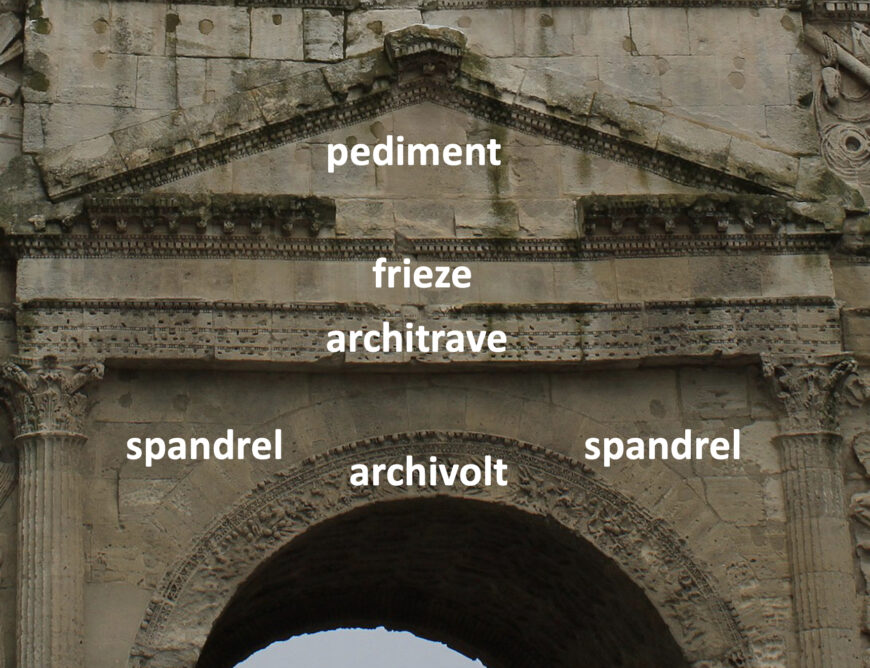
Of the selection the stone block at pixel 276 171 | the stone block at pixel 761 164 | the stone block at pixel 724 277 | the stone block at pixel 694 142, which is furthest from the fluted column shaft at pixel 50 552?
the stone block at pixel 761 164

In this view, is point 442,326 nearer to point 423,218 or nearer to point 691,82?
point 423,218

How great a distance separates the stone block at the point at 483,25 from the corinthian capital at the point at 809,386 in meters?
3.01

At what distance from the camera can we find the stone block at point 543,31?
14906mm

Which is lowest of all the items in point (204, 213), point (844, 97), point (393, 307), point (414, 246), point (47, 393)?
point (47, 393)

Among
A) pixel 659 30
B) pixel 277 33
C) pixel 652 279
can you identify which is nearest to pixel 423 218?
pixel 652 279

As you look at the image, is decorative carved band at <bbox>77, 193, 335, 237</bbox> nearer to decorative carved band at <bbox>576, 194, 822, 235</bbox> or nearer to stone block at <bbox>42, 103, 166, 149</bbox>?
stone block at <bbox>42, 103, 166, 149</bbox>

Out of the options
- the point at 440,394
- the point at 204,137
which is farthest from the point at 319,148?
the point at 440,394

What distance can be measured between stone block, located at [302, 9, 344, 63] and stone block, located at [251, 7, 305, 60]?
0.16 feet

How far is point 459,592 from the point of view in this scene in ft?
53.0

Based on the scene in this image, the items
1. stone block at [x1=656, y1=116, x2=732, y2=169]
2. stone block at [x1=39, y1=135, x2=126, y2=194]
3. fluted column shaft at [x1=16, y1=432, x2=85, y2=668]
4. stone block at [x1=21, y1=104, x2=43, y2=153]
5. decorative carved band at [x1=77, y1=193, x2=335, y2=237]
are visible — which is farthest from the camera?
stone block at [x1=656, y1=116, x2=732, y2=169]

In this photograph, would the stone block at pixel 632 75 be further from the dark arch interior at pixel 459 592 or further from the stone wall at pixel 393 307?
the dark arch interior at pixel 459 592

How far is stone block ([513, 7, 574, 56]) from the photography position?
14.9 meters

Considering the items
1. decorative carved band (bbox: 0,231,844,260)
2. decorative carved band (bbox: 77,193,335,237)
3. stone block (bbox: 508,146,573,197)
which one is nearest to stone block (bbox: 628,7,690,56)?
stone block (bbox: 508,146,573,197)

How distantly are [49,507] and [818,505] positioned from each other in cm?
493
